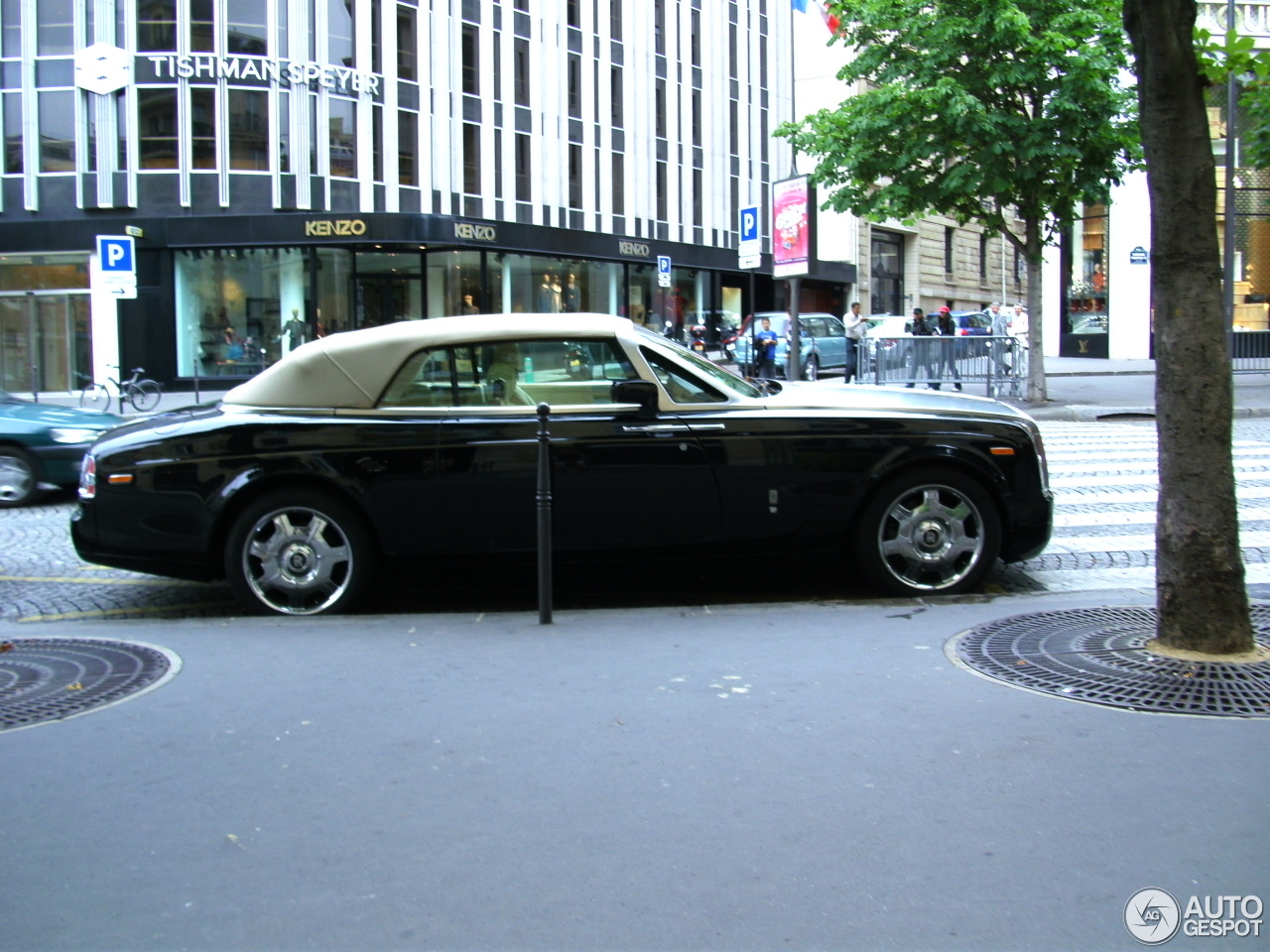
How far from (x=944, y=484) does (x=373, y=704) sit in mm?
3334

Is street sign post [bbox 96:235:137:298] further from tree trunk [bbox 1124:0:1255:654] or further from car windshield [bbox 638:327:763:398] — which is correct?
tree trunk [bbox 1124:0:1255:654]

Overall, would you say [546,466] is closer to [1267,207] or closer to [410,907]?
[410,907]

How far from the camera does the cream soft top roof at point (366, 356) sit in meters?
6.80

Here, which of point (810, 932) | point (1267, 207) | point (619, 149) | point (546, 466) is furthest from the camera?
point (619, 149)

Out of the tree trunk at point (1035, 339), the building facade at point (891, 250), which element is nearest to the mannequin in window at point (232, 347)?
the tree trunk at point (1035, 339)

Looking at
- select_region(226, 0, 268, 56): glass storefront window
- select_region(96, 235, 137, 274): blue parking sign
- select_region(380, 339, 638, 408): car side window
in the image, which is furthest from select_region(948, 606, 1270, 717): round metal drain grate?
select_region(226, 0, 268, 56): glass storefront window

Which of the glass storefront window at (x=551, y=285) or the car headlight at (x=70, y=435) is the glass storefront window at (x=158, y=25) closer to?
the glass storefront window at (x=551, y=285)

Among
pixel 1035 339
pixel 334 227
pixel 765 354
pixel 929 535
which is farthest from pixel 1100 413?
pixel 334 227

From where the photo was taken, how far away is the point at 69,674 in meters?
5.45

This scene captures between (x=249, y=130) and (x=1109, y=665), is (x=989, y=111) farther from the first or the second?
(x=249, y=130)

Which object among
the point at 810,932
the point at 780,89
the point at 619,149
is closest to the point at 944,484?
the point at 810,932

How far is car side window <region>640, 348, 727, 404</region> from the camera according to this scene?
681 cm

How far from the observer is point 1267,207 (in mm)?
32969

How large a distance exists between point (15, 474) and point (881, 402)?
8267mm
